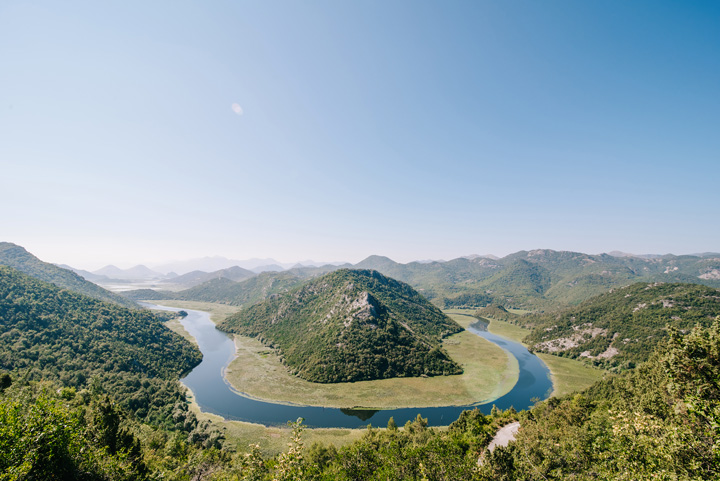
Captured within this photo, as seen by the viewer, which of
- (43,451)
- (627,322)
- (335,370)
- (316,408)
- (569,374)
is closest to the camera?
(43,451)

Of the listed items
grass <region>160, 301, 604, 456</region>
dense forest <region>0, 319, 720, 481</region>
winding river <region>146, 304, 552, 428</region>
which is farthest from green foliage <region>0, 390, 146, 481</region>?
winding river <region>146, 304, 552, 428</region>

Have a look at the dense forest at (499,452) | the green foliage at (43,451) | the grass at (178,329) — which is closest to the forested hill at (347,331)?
the grass at (178,329)

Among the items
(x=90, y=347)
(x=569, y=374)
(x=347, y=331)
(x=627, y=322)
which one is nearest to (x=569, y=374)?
(x=569, y=374)

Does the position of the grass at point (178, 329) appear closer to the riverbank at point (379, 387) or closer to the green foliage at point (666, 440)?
the riverbank at point (379, 387)

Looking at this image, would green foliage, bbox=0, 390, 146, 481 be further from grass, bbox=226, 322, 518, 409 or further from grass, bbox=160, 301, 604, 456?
grass, bbox=226, 322, 518, 409

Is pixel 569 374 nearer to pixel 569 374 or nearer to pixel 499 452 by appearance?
pixel 569 374

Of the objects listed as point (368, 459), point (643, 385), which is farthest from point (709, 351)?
point (643, 385)

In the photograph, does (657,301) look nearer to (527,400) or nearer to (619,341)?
(619,341)
